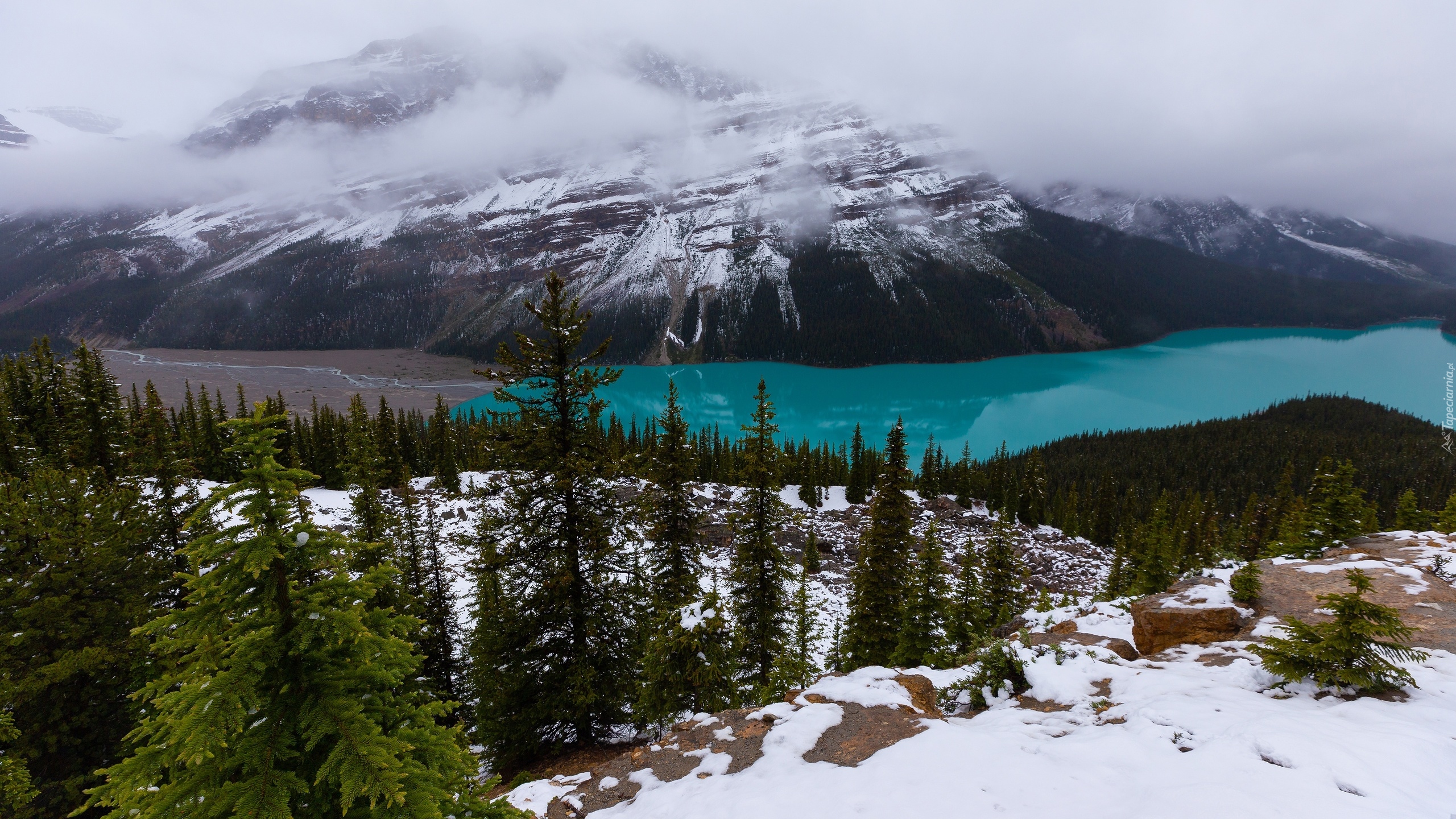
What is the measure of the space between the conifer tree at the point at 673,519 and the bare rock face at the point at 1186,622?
1137cm

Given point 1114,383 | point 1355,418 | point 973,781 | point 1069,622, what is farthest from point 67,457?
point 1114,383

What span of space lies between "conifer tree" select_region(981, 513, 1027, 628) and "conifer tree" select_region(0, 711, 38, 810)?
27444 mm

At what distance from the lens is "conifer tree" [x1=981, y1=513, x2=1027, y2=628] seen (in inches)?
909

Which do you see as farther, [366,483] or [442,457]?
[442,457]

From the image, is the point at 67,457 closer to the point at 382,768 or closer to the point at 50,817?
the point at 50,817

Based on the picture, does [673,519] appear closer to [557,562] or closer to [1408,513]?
[557,562]

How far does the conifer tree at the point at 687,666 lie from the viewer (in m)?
13.5

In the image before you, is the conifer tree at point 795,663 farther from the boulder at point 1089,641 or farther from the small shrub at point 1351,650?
the small shrub at point 1351,650

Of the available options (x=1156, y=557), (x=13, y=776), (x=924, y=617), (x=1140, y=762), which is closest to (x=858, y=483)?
(x=1156, y=557)

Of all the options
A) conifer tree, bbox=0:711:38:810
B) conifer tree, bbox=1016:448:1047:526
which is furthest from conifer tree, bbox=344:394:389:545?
conifer tree, bbox=1016:448:1047:526

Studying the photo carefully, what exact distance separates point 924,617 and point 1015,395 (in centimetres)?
15698

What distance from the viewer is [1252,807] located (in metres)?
4.89

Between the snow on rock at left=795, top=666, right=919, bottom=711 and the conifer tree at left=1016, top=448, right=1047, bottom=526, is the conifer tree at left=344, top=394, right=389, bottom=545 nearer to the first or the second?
the snow on rock at left=795, top=666, right=919, bottom=711

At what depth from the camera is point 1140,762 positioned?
627cm
